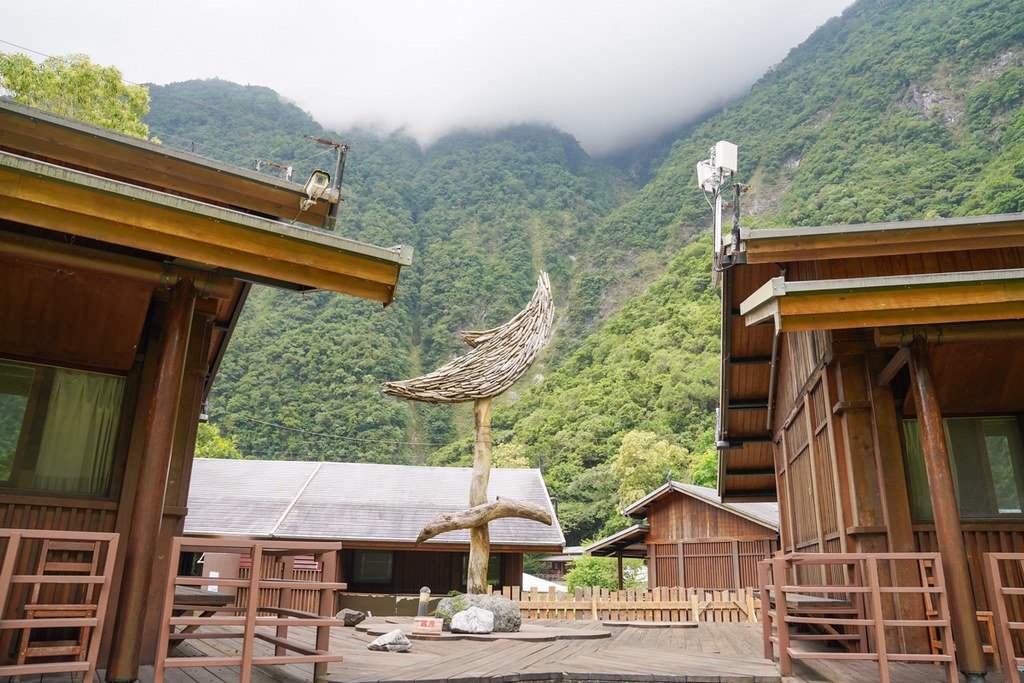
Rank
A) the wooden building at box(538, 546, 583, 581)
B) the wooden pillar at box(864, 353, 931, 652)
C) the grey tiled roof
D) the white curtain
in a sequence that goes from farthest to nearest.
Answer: the wooden building at box(538, 546, 583, 581) → the grey tiled roof → the wooden pillar at box(864, 353, 931, 652) → the white curtain

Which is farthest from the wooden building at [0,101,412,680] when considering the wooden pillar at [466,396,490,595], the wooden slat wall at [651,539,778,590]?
the wooden slat wall at [651,539,778,590]

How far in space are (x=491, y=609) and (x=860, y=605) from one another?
4.37 meters

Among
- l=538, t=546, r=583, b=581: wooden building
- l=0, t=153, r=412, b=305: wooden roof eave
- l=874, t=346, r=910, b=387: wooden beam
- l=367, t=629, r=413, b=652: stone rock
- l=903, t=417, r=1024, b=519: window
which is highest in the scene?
l=0, t=153, r=412, b=305: wooden roof eave

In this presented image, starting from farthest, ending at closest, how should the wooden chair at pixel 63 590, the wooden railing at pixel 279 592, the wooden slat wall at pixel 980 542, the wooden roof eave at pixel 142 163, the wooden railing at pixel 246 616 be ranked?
the wooden railing at pixel 279 592
the wooden slat wall at pixel 980 542
the wooden roof eave at pixel 142 163
the wooden chair at pixel 63 590
the wooden railing at pixel 246 616

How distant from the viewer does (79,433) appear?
5.22 m

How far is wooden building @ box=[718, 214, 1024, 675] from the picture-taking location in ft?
15.5

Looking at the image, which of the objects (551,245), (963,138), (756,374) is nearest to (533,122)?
(551,245)

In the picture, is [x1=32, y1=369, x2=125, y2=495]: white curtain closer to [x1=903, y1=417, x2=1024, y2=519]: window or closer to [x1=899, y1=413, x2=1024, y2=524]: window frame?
[x1=899, y1=413, x2=1024, y2=524]: window frame

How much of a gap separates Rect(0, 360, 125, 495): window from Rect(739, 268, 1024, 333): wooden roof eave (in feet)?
16.5

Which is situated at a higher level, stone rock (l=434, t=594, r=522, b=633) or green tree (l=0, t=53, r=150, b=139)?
green tree (l=0, t=53, r=150, b=139)

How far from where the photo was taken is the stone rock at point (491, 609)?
28.1ft

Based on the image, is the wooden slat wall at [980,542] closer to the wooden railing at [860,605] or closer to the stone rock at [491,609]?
the wooden railing at [860,605]

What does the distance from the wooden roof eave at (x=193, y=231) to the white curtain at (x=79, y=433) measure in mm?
1480

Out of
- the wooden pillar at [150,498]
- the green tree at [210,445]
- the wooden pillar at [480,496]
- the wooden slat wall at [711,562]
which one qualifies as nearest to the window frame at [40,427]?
the wooden pillar at [150,498]
